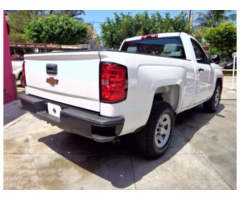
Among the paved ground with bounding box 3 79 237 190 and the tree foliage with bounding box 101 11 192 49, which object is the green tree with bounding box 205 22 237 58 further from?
the paved ground with bounding box 3 79 237 190

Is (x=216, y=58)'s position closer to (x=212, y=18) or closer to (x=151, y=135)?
(x=151, y=135)

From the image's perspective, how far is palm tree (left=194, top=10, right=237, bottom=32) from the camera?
2447cm

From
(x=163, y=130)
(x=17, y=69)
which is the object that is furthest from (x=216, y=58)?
(x=17, y=69)

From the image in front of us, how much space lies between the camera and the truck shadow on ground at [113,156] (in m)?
2.36

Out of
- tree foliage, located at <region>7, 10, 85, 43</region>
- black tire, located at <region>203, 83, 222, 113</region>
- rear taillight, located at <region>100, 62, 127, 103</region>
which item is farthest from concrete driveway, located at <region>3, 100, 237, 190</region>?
tree foliage, located at <region>7, 10, 85, 43</region>

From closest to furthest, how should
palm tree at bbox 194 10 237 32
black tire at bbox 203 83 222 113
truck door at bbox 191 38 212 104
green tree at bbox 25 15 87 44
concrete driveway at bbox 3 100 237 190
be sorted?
concrete driveway at bbox 3 100 237 190, truck door at bbox 191 38 212 104, black tire at bbox 203 83 222 113, green tree at bbox 25 15 87 44, palm tree at bbox 194 10 237 32

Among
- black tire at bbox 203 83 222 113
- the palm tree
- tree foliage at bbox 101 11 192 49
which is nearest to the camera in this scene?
black tire at bbox 203 83 222 113

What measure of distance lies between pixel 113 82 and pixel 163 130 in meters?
1.30

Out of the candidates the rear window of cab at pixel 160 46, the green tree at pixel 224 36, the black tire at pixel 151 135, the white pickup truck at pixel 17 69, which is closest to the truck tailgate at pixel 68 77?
the black tire at pixel 151 135

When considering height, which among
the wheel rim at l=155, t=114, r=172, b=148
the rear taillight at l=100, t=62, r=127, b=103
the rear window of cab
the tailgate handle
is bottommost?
the wheel rim at l=155, t=114, r=172, b=148

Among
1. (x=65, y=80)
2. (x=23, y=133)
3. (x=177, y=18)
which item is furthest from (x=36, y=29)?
(x=65, y=80)

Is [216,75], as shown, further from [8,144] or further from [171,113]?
[8,144]

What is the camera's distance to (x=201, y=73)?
3.62 m

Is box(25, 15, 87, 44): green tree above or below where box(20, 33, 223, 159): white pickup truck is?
above
